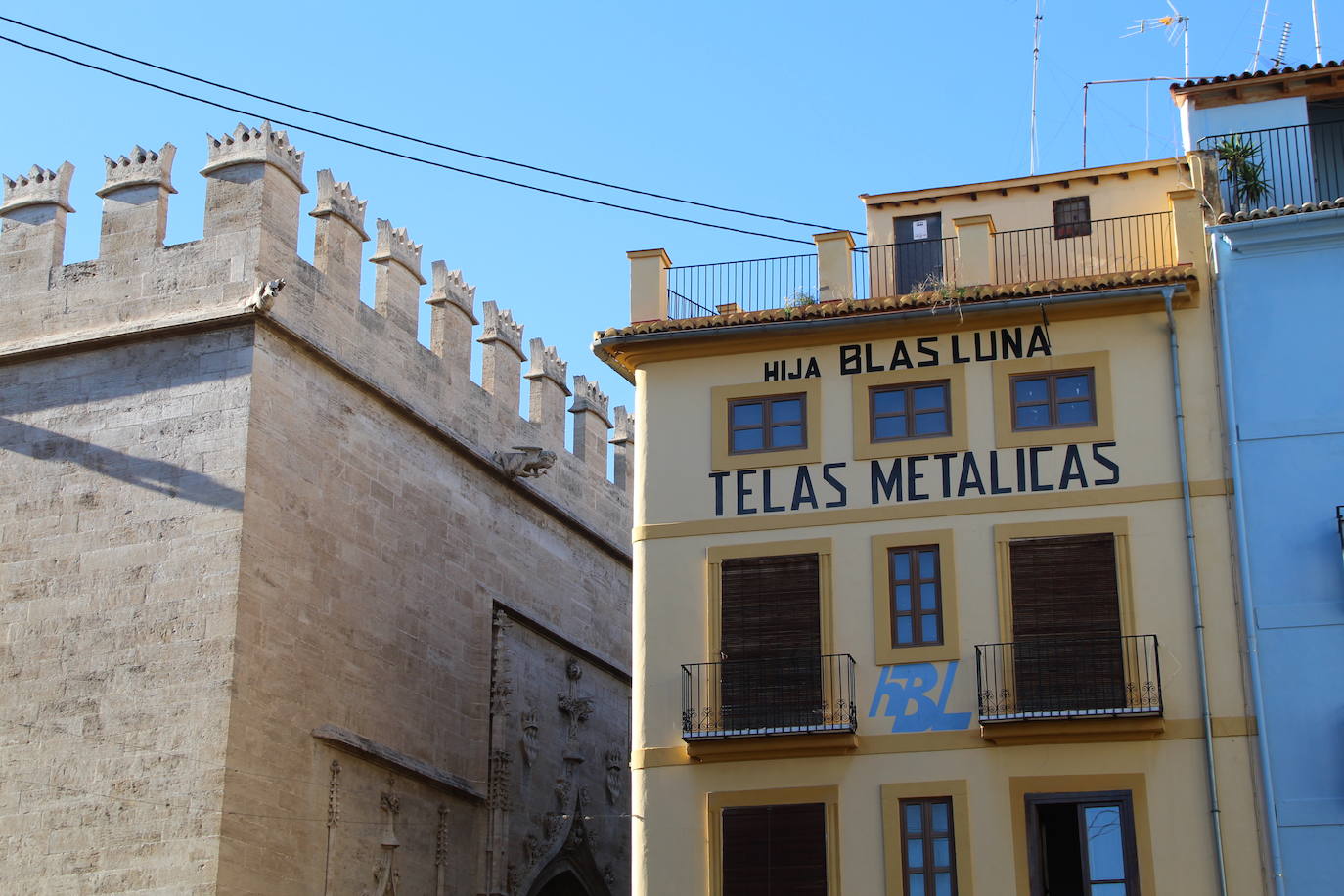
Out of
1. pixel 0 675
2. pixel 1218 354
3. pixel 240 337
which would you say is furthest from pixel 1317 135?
pixel 0 675

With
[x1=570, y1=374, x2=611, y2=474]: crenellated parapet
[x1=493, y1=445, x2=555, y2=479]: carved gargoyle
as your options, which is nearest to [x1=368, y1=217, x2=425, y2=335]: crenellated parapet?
[x1=493, y1=445, x2=555, y2=479]: carved gargoyle

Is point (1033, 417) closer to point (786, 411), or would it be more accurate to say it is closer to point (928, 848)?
point (786, 411)

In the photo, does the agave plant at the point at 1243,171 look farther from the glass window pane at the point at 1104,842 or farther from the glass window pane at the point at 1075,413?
the glass window pane at the point at 1104,842

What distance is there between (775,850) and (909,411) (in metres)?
4.77

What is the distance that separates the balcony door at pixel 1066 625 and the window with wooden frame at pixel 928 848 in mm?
1294

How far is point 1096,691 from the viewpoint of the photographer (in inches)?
758

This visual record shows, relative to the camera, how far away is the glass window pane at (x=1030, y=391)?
20859 millimetres

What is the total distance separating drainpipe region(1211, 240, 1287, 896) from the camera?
730 inches

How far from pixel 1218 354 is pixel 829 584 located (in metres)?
4.56

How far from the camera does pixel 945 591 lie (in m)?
20.2

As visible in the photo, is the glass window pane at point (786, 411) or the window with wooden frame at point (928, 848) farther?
the glass window pane at point (786, 411)

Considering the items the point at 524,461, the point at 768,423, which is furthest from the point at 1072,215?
the point at 524,461

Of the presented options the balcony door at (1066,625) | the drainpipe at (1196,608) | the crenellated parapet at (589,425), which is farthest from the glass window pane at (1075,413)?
the crenellated parapet at (589,425)

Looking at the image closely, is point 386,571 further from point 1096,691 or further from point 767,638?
point 1096,691
